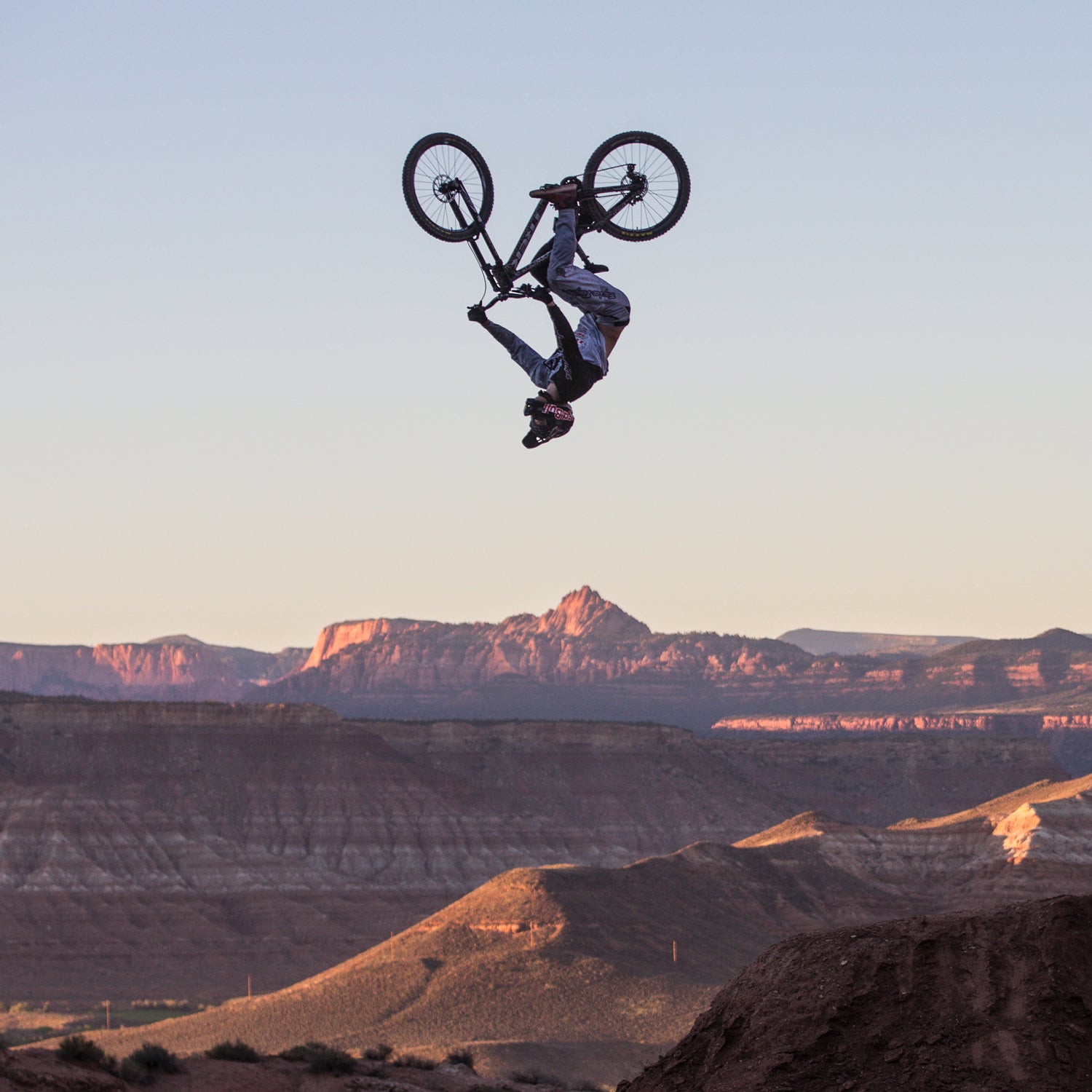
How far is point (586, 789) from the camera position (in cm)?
15988

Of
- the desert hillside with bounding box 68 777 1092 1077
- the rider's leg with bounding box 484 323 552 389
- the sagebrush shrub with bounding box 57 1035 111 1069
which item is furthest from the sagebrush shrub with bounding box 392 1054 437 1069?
the desert hillside with bounding box 68 777 1092 1077

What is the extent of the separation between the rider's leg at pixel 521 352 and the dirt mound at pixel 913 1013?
7340mm

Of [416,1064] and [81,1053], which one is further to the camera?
[416,1064]

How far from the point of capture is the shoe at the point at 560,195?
20.8 metres

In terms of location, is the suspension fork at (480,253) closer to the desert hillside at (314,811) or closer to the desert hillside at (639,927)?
the desert hillside at (639,927)

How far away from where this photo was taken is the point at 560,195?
20.8m

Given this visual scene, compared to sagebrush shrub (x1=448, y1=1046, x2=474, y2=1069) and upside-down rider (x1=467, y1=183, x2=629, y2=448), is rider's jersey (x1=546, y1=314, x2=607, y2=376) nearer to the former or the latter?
upside-down rider (x1=467, y1=183, x2=629, y2=448)

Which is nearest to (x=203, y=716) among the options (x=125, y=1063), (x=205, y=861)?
(x=205, y=861)

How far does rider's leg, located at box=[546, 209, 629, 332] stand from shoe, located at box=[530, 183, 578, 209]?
1.06ft

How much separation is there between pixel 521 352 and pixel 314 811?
412ft

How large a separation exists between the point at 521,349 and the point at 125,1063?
59.2 ft

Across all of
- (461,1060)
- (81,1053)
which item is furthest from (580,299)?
(461,1060)

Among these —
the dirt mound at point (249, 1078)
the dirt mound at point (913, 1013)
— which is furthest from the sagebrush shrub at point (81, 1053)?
the dirt mound at point (913, 1013)

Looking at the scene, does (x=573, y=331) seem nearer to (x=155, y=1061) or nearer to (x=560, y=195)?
(x=560, y=195)
